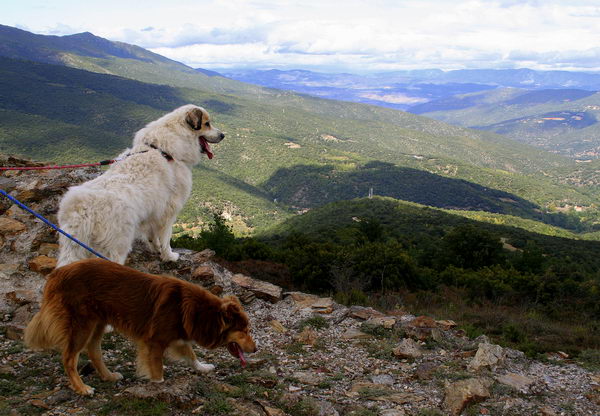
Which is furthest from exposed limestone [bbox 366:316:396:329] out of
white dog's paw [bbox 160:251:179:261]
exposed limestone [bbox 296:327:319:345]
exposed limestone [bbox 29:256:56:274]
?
exposed limestone [bbox 29:256:56:274]

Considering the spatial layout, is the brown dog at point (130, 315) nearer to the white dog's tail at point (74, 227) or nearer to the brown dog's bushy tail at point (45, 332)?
the brown dog's bushy tail at point (45, 332)

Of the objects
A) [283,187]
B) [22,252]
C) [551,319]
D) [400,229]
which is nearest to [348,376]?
[22,252]

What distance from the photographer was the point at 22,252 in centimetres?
744

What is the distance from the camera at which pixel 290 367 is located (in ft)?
18.5

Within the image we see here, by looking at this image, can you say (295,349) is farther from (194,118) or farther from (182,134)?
(194,118)

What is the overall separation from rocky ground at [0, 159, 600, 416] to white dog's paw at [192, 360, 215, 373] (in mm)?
67

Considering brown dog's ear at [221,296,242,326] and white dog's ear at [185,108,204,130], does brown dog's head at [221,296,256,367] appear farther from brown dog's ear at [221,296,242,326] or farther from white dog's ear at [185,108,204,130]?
white dog's ear at [185,108,204,130]

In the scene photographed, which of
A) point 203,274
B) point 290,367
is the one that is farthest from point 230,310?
point 203,274

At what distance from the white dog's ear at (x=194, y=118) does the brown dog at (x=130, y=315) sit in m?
3.05

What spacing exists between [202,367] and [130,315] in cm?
125

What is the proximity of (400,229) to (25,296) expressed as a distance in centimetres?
4280

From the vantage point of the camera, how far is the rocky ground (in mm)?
4320

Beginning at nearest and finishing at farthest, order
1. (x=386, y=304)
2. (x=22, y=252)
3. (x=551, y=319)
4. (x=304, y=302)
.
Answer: (x=22, y=252), (x=304, y=302), (x=386, y=304), (x=551, y=319)

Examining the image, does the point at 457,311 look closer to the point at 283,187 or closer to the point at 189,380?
the point at 189,380
